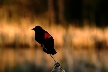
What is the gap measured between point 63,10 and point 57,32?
94 cm

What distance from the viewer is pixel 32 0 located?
902cm

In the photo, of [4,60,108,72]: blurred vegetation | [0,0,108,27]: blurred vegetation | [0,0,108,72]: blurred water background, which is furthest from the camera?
[0,0,108,27]: blurred vegetation

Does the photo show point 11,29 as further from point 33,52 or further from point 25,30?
point 33,52

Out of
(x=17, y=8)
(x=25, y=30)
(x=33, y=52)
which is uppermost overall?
(x=17, y=8)

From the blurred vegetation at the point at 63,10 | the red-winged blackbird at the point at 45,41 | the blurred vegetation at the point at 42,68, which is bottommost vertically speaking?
the blurred vegetation at the point at 42,68

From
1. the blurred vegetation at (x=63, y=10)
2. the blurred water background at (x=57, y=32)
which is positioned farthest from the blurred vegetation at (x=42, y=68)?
the blurred vegetation at (x=63, y=10)

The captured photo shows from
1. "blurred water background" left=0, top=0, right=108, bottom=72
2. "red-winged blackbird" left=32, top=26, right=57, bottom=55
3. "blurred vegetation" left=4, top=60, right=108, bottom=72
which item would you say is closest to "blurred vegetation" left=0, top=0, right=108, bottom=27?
"blurred water background" left=0, top=0, right=108, bottom=72

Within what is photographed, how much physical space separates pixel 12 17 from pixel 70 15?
155 centimetres

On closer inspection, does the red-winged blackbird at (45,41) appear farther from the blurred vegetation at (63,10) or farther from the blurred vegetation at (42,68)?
the blurred vegetation at (63,10)

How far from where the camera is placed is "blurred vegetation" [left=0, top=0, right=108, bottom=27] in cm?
864

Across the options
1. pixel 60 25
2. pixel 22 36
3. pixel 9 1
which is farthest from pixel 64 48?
pixel 9 1

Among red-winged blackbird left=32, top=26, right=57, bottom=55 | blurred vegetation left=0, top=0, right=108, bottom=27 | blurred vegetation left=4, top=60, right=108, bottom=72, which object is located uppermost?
blurred vegetation left=0, top=0, right=108, bottom=27

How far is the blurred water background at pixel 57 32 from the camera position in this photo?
7.99 meters

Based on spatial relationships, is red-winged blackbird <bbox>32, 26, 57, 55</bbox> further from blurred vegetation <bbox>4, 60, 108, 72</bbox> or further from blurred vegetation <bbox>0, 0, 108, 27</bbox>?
blurred vegetation <bbox>0, 0, 108, 27</bbox>
